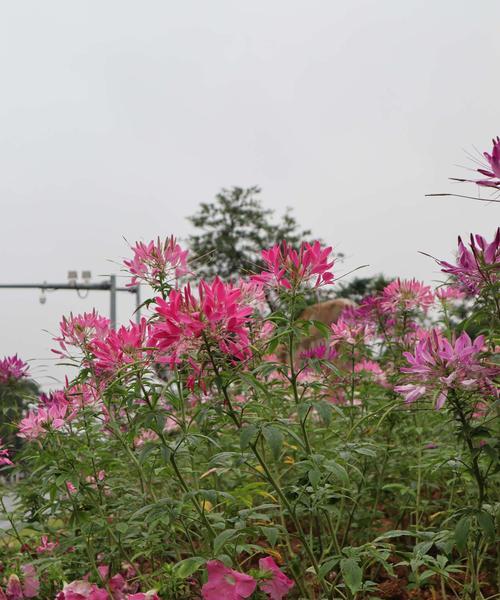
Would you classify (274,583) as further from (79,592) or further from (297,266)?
(297,266)

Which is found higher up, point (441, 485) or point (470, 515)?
point (470, 515)

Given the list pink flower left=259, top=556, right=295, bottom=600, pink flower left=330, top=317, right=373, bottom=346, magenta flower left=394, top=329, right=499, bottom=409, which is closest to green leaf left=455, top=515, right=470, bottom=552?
magenta flower left=394, top=329, right=499, bottom=409

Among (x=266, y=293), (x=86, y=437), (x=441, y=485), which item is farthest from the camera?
(x=441, y=485)

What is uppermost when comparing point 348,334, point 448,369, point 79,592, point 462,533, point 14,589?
point 348,334

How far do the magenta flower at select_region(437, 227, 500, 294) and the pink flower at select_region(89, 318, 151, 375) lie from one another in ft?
3.02

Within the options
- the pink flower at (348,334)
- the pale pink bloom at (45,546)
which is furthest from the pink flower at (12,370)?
the pink flower at (348,334)

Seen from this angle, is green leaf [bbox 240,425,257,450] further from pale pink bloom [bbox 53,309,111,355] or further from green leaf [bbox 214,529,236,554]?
pale pink bloom [bbox 53,309,111,355]

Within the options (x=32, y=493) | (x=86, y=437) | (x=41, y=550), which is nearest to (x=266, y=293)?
(x=86, y=437)

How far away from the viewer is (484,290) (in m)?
1.89

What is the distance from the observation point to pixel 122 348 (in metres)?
2.16

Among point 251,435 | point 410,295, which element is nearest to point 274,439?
point 251,435

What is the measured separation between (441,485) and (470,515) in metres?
2.48

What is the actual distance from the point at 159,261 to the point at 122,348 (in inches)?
18.1

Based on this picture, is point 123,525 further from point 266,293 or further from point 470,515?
point 470,515
